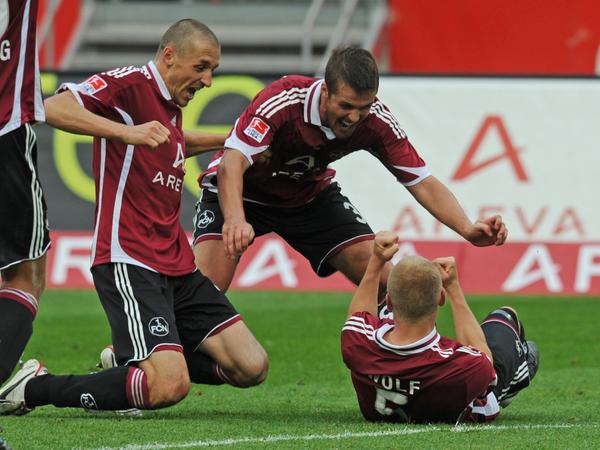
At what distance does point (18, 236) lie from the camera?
5922 mm

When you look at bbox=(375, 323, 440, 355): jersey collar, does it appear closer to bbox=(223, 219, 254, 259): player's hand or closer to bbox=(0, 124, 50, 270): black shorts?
bbox=(223, 219, 254, 259): player's hand

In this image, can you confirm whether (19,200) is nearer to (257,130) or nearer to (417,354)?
(257,130)

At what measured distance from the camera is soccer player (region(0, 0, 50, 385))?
5750 millimetres

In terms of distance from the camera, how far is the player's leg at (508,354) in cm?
687

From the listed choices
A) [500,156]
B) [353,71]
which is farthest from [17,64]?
[500,156]

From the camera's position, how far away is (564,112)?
1406cm

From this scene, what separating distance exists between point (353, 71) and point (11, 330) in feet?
7.23

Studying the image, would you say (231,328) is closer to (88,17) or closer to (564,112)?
(564,112)

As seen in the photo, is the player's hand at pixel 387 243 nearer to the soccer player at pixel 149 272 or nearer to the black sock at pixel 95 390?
the soccer player at pixel 149 272

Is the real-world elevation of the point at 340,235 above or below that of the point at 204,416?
above

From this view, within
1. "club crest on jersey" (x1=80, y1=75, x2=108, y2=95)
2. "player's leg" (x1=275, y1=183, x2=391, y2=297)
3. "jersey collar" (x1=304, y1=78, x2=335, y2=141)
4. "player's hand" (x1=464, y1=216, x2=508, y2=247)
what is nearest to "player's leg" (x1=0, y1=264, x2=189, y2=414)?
"club crest on jersey" (x1=80, y1=75, x2=108, y2=95)

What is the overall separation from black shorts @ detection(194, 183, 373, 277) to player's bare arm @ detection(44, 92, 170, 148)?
72.1 inches

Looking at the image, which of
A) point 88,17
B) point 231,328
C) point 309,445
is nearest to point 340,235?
point 231,328

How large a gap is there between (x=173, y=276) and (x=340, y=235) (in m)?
1.43
